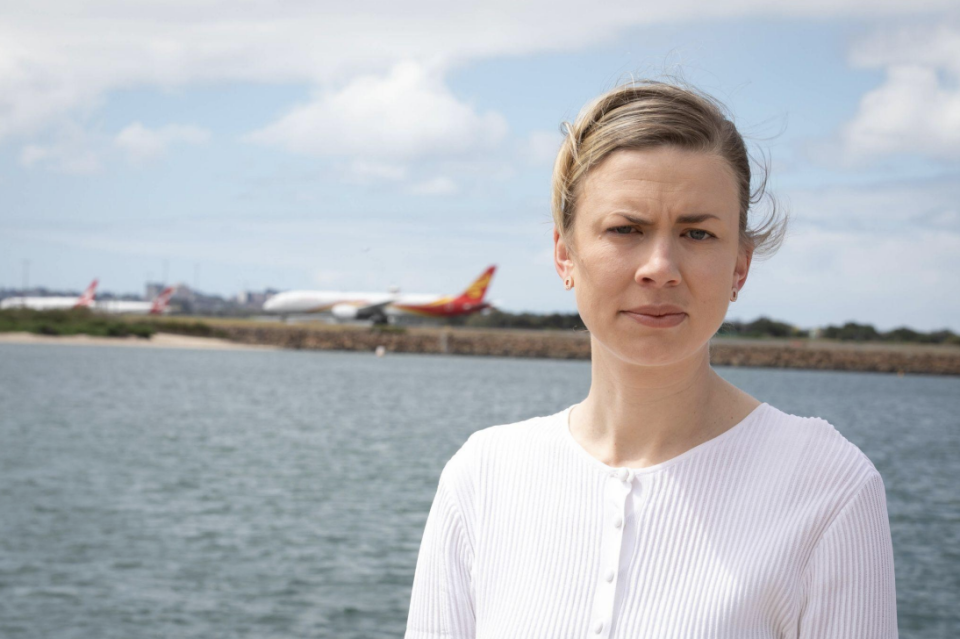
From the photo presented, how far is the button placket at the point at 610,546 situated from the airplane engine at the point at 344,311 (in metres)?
91.6

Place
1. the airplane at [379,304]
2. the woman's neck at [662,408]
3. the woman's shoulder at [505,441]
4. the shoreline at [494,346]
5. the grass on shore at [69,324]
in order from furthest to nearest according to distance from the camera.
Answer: the airplane at [379,304] < the shoreline at [494,346] < the grass on shore at [69,324] < the woman's shoulder at [505,441] < the woman's neck at [662,408]

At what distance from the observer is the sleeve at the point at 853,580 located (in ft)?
4.10

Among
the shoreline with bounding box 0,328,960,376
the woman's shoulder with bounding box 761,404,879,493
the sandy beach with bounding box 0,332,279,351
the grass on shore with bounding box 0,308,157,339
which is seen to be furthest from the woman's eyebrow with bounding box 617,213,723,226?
the grass on shore with bounding box 0,308,157,339

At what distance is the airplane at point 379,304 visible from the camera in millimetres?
91688

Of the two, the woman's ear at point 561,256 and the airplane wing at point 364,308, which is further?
the airplane wing at point 364,308

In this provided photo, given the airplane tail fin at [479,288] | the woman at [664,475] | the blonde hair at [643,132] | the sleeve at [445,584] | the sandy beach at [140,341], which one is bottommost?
the sandy beach at [140,341]

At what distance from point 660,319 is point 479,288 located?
95.5 metres

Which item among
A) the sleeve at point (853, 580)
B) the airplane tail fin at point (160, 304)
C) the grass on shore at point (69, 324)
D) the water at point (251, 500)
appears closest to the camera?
the sleeve at point (853, 580)

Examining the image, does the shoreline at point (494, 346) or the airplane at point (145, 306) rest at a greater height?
the airplane at point (145, 306)

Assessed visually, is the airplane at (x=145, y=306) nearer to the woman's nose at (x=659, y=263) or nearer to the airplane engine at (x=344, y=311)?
the airplane engine at (x=344, y=311)

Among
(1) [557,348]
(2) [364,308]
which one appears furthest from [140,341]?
(1) [557,348]

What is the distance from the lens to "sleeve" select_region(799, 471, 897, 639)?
1.25 m

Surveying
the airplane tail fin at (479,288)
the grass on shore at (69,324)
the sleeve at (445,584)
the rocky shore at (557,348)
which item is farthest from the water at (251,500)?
the airplane tail fin at (479,288)

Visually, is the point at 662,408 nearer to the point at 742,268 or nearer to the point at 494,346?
the point at 742,268
